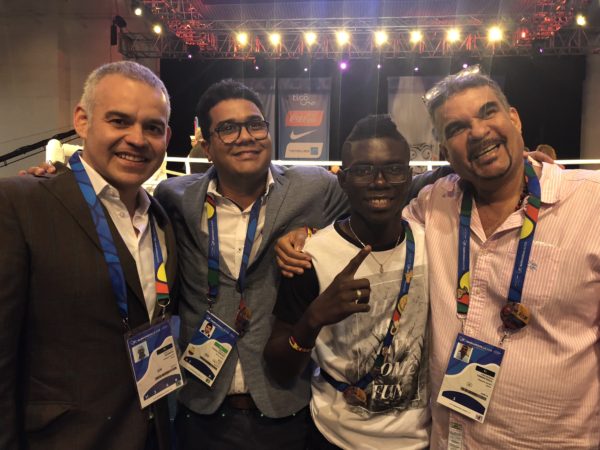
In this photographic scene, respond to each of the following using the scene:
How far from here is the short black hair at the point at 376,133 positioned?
133cm

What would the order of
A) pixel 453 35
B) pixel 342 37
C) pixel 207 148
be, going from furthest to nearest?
1. pixel 342 37
2. pixel 453 35
3. pixel 207 148

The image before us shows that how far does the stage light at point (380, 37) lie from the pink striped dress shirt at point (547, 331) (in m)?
7.86

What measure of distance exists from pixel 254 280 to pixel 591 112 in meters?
9.54

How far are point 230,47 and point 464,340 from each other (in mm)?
8671

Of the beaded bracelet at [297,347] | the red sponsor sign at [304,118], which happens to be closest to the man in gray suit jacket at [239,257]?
the beaded bracelet at [297,347]

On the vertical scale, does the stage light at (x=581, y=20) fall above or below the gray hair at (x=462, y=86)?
above

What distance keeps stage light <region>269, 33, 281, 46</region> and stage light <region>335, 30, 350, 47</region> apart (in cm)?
117

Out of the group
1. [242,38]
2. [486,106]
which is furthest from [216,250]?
[242,38]

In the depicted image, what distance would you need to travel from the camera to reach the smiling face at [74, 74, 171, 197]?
1.31 meters

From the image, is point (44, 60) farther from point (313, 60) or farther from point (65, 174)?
point (313, 60)

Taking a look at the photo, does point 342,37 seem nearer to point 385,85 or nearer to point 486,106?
point 385,85

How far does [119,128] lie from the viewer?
1320mm

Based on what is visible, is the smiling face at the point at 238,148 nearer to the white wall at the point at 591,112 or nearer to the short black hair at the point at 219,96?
the short black hair at the point at 219,96

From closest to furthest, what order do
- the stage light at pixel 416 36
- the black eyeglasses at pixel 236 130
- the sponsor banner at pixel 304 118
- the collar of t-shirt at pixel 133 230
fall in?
1. the collar of t-shirt at pixel 133 230
2. the black eyeglasses at pixel 236 130
3. the stage light at pixel 416 36
4. the sponsor banner at pixel 304 118
